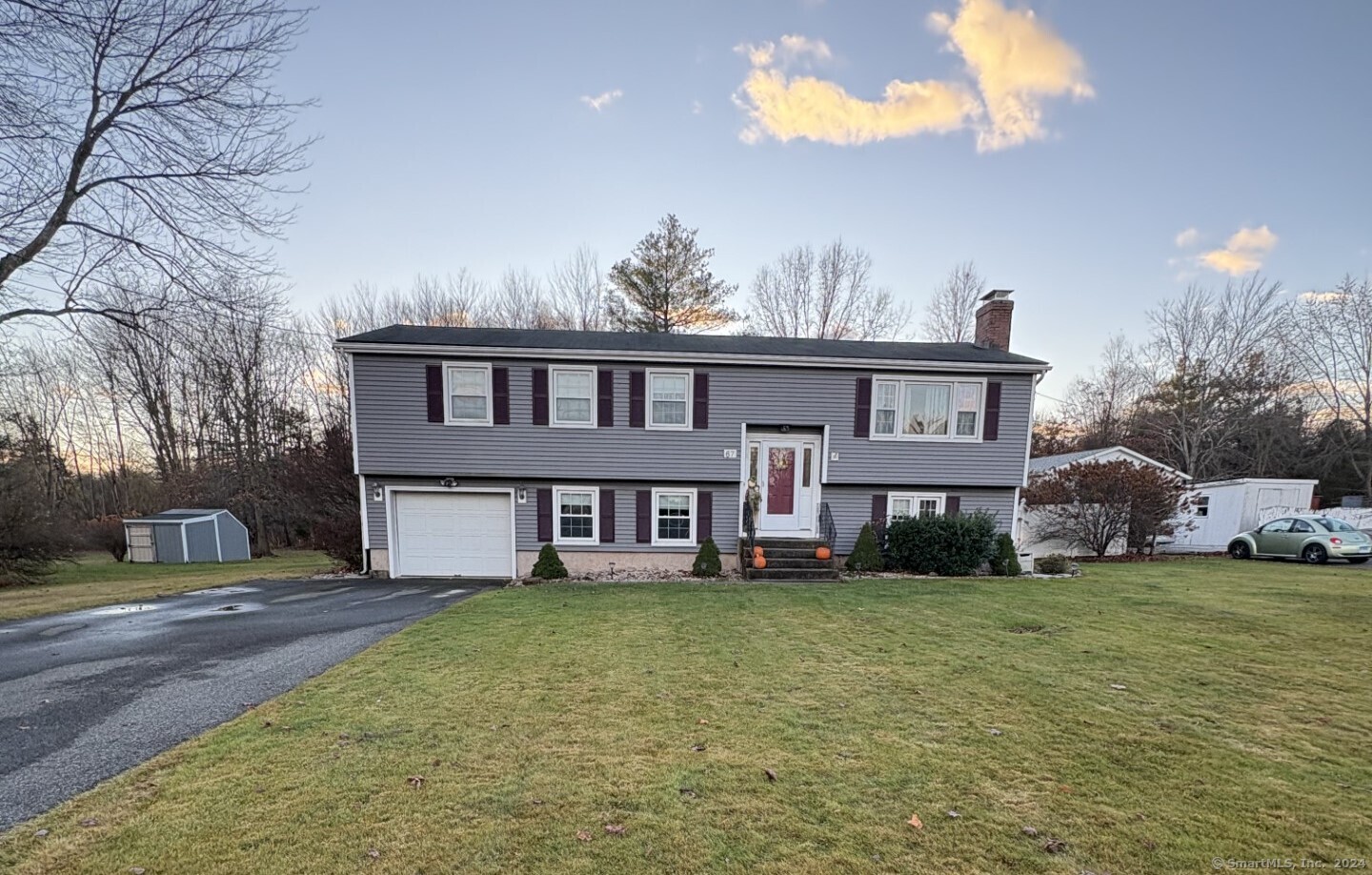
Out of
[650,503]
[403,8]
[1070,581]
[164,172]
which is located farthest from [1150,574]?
[164,172]

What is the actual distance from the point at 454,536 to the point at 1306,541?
2289 centimetres

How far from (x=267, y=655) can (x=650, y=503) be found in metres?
7.05

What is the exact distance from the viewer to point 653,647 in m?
5.64

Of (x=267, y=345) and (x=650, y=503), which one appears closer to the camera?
(x=650, y=503)

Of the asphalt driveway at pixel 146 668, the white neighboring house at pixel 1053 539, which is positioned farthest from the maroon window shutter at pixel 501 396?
the white neighboring house at pixel 1053 539

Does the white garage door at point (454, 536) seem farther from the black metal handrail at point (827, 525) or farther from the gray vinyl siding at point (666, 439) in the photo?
the black metal handrail at point (827, 525)

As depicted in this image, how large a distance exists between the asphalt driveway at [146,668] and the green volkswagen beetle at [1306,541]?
21925 millimetres

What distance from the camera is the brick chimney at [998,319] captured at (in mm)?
12906

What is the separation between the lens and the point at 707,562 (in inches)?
422

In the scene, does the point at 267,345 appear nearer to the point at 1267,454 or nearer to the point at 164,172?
the point at 164,172

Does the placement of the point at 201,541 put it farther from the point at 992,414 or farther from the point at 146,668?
the point at 992,414

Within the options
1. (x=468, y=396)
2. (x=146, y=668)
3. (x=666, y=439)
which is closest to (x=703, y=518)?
(x=666, y=439)

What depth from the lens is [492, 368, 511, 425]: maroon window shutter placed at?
426 inches

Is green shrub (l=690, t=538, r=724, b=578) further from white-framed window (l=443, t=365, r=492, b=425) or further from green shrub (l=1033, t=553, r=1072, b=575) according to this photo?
green shrub (l=1033, t=553, r=1072, b=575)
